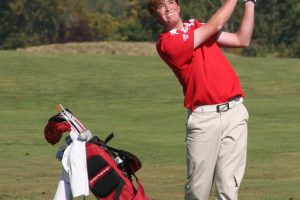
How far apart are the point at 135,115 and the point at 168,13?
1721 centimetres

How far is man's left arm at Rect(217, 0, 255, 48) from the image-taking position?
286 inches

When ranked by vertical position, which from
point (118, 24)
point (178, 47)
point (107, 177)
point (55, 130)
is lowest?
point (118, 24)

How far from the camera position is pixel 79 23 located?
280ft

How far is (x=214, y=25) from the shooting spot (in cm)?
718

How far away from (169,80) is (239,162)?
2313 centimetres

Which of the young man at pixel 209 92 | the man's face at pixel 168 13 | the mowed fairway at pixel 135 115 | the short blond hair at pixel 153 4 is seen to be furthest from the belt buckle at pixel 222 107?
the mowed fairway at pixel 135 115

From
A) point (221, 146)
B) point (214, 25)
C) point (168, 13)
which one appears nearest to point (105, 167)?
point (221, 146)

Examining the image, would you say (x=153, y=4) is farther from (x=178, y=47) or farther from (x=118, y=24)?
(x=118, y=24)

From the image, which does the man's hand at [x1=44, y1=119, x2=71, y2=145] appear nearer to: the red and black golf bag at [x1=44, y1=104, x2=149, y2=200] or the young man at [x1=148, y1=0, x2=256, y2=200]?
the red and black golf bag at [x1=44, y1=104, x2=149, y2=200]

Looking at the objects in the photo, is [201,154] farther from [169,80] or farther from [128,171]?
[169,80]

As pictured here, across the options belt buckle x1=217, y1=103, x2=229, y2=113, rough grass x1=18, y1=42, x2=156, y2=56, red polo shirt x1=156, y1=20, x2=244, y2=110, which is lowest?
rough grass x1=18, y1=42, x2=156, y2=56

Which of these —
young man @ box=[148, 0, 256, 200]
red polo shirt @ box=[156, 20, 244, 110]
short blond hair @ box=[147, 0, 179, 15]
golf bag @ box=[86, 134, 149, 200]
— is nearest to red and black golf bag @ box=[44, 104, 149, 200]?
golf bag @ box=[86, 134, 149, 200]

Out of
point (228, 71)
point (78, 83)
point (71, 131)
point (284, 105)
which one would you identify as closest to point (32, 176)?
point (71, 131)

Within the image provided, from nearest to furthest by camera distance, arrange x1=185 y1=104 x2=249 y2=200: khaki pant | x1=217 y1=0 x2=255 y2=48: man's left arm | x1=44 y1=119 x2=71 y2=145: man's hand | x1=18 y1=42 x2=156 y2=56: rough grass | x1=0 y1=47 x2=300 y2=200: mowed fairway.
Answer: x1=217 y1=0 x2=255 y2=48: man's left arm, x1=185 y1=104 x2=249 y2=200: khaki pant, x1=44 y1=119 x2=71 y2=145: man's hand, x1=0 y1=47 x2=300 y2=200: mowed fairway, x1=18 y1=42 x2=156 y2=56: rough grass
